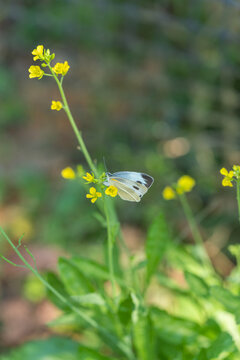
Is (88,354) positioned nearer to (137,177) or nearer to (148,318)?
(148,318)

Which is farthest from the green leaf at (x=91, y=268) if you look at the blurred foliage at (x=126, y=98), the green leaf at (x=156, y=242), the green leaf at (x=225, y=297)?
the blurred foliage at (x=126, y=98)

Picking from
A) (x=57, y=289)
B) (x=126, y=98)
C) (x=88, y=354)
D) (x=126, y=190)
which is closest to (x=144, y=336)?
(x=88, y=354)

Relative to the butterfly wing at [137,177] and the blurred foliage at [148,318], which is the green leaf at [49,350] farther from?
the butterfly wing at [137,177]

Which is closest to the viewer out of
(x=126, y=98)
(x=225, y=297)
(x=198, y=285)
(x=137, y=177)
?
(x=137, y=177)

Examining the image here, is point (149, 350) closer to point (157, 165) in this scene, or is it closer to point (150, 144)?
point (157, 165)

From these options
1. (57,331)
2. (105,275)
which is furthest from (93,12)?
(105,275)

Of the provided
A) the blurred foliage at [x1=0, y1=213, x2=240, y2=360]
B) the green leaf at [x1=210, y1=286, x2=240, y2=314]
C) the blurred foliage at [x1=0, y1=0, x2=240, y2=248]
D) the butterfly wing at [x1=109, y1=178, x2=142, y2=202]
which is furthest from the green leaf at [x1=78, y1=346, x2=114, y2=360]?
the blurred foliage at [x1=0, y1=0, x2=240, y2=248]
